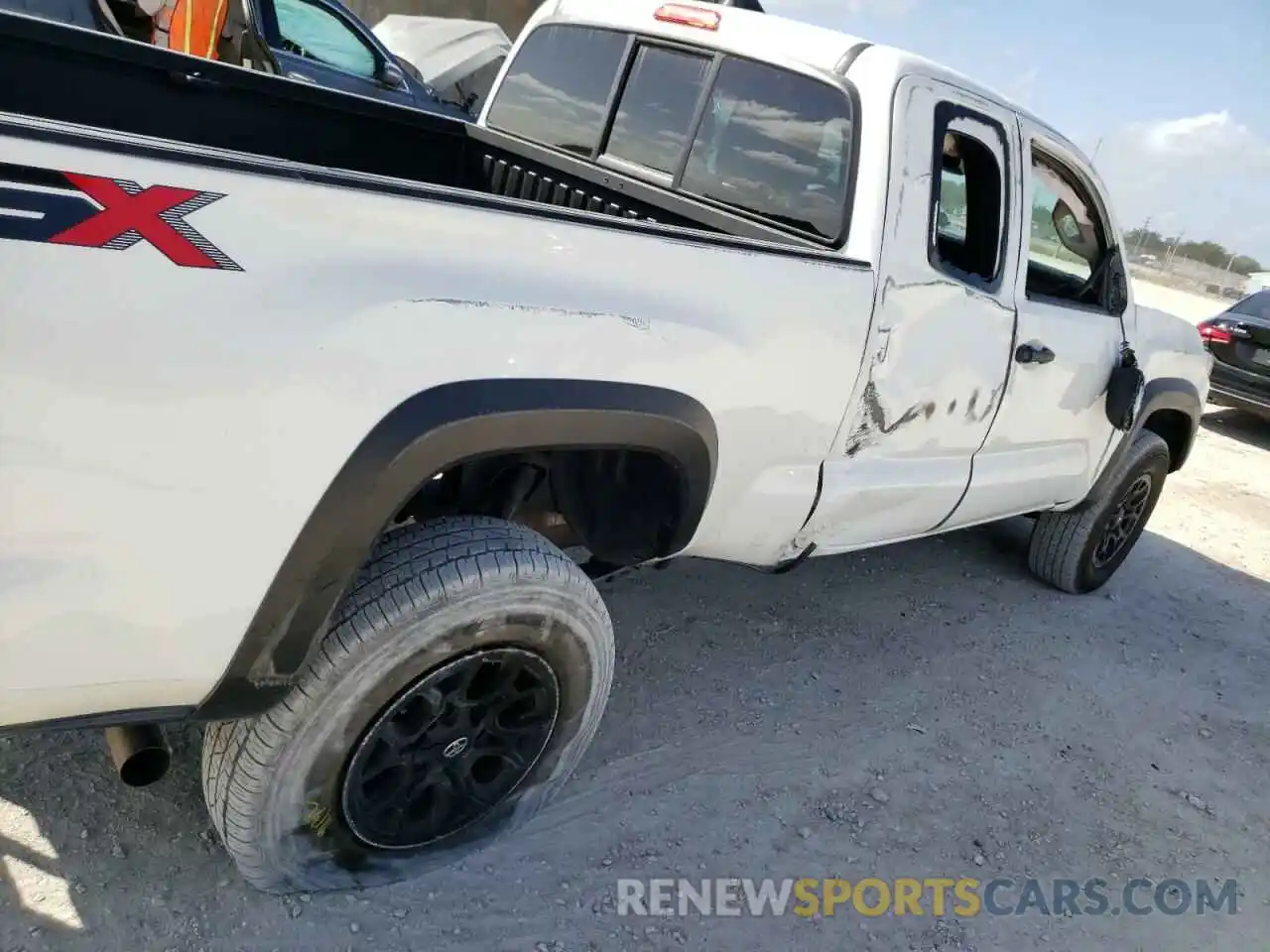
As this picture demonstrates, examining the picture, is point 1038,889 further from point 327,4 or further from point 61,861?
point 327,4

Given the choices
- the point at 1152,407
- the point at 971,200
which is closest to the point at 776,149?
the point at 971,200

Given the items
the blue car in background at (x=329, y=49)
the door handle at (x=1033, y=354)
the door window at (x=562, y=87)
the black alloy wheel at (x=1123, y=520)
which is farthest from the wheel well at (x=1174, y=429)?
the blue car in background at (x=329, y=49)

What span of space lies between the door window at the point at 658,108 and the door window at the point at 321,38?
5.39 meters

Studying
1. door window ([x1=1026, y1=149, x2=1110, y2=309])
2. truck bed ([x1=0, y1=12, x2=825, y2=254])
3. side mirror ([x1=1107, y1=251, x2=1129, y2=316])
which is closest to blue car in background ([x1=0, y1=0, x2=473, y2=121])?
truck bed ([x1=0, y1=12, x2=825, y2=254])

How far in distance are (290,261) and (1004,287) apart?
230 cm

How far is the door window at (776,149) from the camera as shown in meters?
2.62

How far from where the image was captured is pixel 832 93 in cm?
265

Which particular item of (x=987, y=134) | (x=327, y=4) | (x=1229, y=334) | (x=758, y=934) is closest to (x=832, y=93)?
(x=987, y=134)

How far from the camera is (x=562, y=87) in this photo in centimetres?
332

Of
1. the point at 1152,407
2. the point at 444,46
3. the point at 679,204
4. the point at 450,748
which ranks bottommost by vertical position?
the point at 450,748

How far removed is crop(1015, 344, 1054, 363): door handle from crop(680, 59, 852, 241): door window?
93 centimetres

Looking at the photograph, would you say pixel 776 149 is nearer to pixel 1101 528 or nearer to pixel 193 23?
pixel 1101 528

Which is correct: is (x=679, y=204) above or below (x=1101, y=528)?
above

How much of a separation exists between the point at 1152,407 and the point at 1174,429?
644 mm
